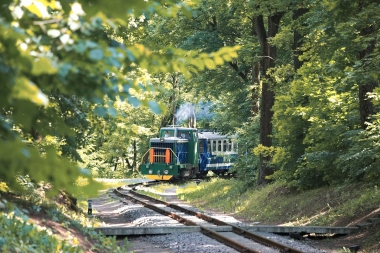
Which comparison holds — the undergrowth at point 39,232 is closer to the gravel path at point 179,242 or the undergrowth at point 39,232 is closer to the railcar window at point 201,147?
the gravel path at point 179,242

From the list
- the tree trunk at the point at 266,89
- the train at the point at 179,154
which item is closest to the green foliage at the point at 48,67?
the tree trunk at the point at 266,89

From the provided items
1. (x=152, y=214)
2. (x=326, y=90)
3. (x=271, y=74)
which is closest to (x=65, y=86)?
(x=326, y=90)

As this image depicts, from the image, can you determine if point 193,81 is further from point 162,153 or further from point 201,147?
point 201,147

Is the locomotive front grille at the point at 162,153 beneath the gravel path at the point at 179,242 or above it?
above

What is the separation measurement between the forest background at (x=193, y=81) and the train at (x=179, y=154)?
4.80 m

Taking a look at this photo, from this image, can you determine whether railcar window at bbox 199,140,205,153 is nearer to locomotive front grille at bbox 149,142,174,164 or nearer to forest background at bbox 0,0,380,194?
locomotive front grille at bbox 149,142,174,164

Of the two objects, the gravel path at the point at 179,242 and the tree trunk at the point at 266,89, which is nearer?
the gravel path at the point at 179,242

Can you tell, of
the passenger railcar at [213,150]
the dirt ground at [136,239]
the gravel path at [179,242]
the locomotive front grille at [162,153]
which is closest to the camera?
the dirt ground at [136,239]

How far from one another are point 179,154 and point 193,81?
31.0 feet

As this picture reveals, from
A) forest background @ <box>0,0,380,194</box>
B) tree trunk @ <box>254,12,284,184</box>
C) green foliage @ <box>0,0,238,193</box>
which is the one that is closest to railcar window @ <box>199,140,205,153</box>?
forest background @ <box>0,0,380,194</box>

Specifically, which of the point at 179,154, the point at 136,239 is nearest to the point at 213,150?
the point at 179,154

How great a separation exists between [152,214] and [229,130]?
12.4m

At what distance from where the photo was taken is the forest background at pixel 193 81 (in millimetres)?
2252

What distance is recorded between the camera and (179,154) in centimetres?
3897
